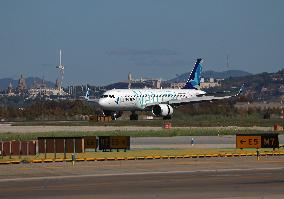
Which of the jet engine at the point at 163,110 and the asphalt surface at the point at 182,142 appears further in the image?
the jet engine at the point at 163,110

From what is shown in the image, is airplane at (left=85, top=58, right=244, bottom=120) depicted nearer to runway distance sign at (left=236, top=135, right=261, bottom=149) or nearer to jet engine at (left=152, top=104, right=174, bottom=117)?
jet engine at (left=152, top=104, right=174, bottom=117)

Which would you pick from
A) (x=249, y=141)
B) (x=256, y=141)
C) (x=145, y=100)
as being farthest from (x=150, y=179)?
(x=145, y=100)

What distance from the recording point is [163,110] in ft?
391

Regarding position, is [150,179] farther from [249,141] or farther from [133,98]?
[133,98]

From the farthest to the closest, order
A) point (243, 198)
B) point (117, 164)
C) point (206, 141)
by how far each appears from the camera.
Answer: point (206, 141) < point (117, 164) < point (243, 198)

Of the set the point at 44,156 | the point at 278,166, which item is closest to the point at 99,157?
the point at 44,156

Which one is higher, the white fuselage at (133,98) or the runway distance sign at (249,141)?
the white fuselage at (133,98)

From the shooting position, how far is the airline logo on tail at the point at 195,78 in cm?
13988

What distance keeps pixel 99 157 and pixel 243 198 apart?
23.8m

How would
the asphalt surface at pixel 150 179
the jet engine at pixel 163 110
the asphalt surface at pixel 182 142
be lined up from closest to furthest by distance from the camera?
the asphalt surface at pixel 150 179, the asphalt surface at pixel 182 142, the jet engine at pixel 163 110

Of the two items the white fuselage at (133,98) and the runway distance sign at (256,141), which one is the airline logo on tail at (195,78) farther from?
the runway distance sign at (256,141)

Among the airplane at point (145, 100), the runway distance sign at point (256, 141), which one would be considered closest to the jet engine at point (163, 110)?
the airplane at point (145, 100)

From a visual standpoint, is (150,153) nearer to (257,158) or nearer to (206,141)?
(257,158)

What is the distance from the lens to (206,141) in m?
74.6
